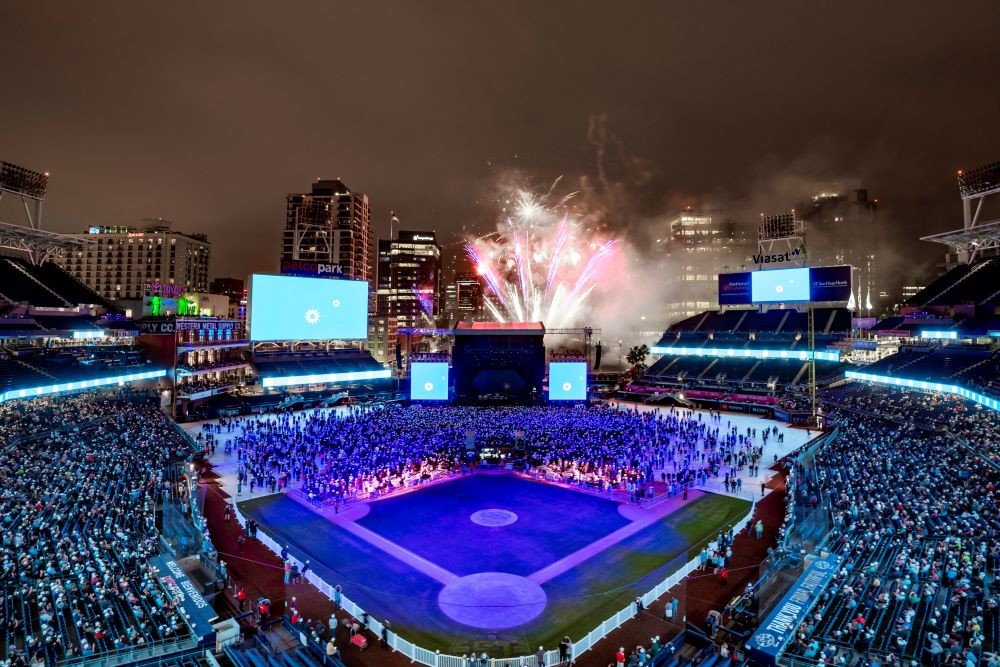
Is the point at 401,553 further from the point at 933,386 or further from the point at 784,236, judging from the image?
the point at 784,236

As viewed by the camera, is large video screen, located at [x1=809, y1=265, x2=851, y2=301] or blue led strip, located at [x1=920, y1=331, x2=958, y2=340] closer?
blue led strip, located at [x1=920, y1=331, x2=958, y2=340]


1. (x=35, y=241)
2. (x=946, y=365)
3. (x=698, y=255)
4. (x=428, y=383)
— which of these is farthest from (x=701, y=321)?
(x=35, y=241)

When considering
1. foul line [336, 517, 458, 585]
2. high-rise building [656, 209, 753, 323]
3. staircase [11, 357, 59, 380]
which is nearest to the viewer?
foul line [336, 517, 458, 585]

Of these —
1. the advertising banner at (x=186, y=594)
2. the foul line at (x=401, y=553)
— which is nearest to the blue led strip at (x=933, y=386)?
the foul line at (x=401, y=553)

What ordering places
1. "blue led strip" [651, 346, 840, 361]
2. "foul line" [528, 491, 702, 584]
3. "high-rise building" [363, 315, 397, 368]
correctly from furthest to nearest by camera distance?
1. "high-rise building" [363, 315, 397, 368]
2. "blue led strip" [651, 346, 840, 361]
3. "foul line" [528, 491, 702, 584]

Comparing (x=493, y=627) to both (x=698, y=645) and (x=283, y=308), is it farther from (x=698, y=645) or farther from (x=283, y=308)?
(x=283, y=308)

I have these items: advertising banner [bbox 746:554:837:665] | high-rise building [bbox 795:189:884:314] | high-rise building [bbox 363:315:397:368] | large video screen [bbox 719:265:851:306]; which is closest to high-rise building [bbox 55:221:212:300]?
high-rise building [bbox 363:315:397:368]

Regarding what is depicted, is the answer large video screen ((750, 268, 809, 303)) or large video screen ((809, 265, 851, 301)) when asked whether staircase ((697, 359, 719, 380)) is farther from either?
large video screen ((809, 265, 851, 301))
